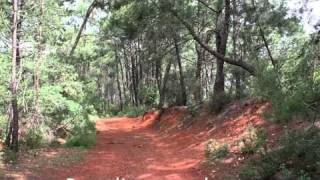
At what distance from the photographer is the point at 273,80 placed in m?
10.4

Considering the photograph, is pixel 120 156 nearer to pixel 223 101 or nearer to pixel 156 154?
pixel 156 154

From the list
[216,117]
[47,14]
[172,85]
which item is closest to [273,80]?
[47,14]

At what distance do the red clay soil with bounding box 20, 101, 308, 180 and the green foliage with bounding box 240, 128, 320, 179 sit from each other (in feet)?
3.69

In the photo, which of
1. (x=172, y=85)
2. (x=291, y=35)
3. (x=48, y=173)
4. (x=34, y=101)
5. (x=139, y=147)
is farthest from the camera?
(x=172, y=85)

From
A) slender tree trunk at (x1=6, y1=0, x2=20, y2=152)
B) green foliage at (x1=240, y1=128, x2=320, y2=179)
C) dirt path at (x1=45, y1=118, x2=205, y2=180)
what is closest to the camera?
green foliage at (x1=240, y1=128, x2=320, y2=179)

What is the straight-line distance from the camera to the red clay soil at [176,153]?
1209 centimetres

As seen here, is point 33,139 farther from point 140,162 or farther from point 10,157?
point 140,162

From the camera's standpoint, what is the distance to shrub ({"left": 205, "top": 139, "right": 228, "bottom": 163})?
13.4 m

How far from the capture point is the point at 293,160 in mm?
9328

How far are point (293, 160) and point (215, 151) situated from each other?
4.74 metres

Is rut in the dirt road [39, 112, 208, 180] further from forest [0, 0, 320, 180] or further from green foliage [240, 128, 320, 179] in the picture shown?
green foliage [240, 128, 320, 179]

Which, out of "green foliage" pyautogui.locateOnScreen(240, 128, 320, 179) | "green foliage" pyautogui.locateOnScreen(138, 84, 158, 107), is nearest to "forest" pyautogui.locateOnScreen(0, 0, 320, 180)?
"green foliage" pyautogui.locateOnScreen(240, 128, 320, 179)

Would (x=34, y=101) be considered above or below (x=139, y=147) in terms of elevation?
above

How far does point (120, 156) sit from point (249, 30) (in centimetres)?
1135
